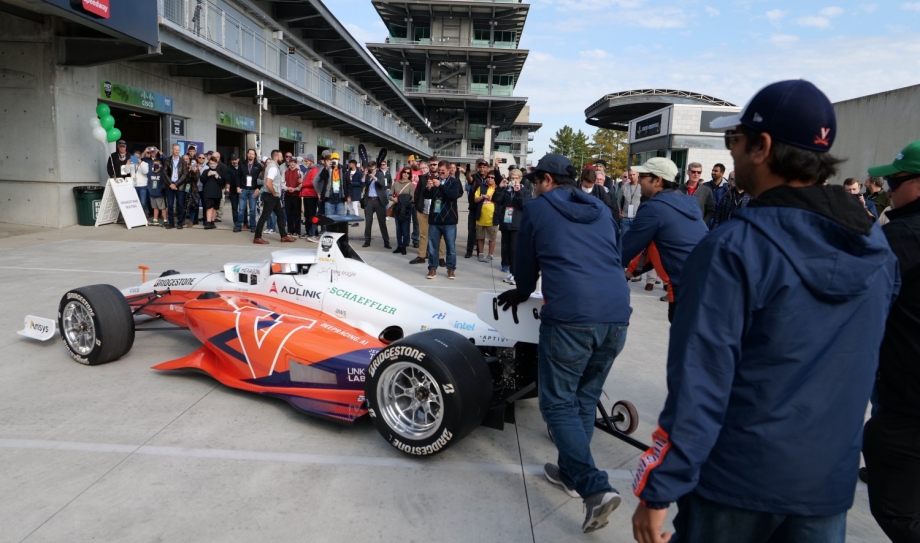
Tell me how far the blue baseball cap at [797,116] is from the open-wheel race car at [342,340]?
227 centimetres

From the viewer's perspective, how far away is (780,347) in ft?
Answer: 4.96

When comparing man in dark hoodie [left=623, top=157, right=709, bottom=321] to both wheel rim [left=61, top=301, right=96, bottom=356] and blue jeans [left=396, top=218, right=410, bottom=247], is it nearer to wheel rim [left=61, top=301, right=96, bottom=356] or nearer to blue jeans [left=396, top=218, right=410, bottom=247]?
wheel rim [left=61, top=301, right=96, bottom=356]

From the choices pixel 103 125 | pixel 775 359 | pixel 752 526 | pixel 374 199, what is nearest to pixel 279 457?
pixel 752 526

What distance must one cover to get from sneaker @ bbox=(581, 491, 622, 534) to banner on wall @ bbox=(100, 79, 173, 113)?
16.5m

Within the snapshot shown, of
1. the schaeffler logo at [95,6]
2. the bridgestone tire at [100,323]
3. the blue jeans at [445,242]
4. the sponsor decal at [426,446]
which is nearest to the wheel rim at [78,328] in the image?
the bridgestone tire at [100,323]

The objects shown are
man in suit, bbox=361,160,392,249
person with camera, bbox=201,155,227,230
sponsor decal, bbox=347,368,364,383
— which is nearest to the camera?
sponsor decal, bbox=347,368,364,383

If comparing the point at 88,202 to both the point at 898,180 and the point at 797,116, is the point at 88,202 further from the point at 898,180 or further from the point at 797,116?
the point at 797,116

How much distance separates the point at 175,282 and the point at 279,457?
2.56 m

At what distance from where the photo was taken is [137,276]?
9.27 metres

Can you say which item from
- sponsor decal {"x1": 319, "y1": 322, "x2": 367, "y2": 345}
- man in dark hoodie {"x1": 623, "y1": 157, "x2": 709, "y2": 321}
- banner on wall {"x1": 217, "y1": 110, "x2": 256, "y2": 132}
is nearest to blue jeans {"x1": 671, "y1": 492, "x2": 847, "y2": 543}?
man in dark hoodie {"x1": 623, "y1": 157, "x2": 709, "y2": 321}

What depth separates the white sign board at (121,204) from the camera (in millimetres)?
14742

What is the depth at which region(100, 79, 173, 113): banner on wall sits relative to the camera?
15430mm

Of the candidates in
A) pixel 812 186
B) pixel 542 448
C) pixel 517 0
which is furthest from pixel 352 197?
pixel 517 0

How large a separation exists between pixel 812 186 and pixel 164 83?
65.5 feet
